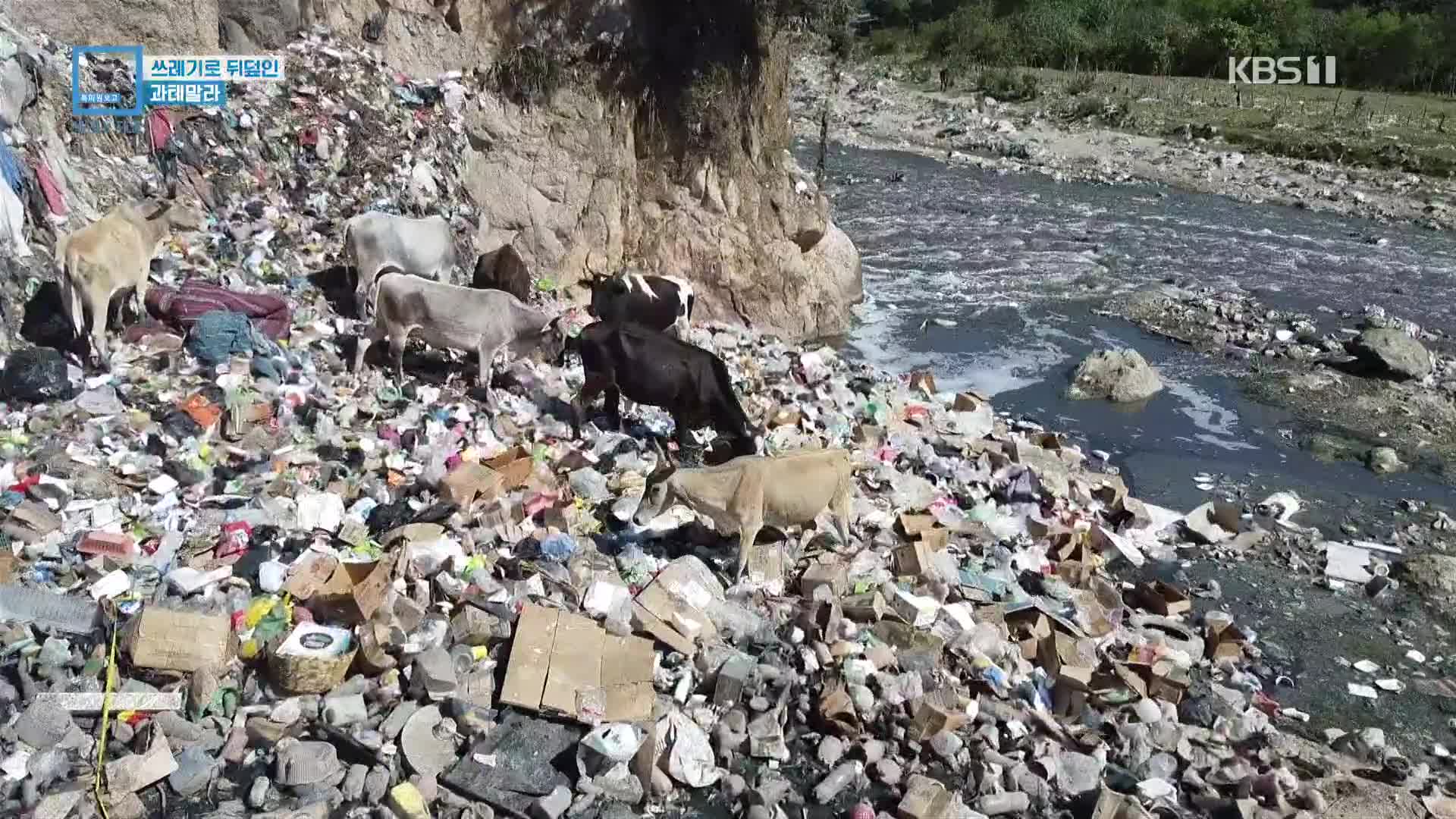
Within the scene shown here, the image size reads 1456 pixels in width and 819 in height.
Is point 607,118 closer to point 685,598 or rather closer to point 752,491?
point 752,491

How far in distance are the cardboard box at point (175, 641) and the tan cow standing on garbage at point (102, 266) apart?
10.9ft

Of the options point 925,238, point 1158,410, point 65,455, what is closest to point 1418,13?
point 925,238

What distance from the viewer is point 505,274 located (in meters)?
10.2

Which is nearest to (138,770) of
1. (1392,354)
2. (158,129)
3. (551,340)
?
(551,340)

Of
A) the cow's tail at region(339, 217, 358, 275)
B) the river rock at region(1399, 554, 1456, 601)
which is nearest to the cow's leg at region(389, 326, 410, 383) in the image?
the cow's tail at region(339, 217, 358, 275)

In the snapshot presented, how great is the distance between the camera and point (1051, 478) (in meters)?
8.86

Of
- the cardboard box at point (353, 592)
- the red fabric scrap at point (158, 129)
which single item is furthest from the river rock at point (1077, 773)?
the red fabric scrap at point (158, 129)

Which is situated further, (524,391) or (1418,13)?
(1418,13)

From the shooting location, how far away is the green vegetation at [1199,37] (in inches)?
1357

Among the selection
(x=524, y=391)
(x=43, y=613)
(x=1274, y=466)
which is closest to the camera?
(x=43, y=613)

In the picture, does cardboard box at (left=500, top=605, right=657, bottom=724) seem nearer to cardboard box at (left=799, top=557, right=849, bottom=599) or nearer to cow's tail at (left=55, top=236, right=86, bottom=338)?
cardboard box at (left=799, top=557, right=849, bottom=599)

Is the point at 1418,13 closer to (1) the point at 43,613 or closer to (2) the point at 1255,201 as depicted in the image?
(2) the point at 1255,201

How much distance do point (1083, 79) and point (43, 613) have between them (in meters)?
35.2

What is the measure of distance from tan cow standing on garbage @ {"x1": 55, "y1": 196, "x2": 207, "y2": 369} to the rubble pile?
335mm
